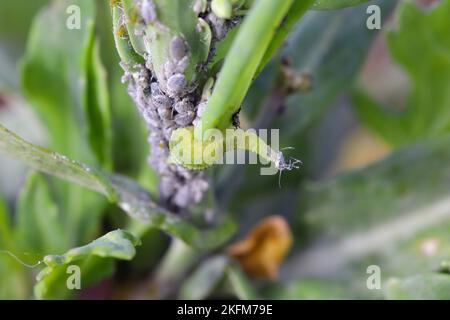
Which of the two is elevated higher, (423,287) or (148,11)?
(148,11)

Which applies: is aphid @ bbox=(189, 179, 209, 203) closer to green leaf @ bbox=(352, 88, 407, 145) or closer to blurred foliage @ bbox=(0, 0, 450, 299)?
blurred foliage @ bbox=(0, 0, 450, 299)

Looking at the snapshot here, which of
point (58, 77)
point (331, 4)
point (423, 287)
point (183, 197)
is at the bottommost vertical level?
point (423, 287)

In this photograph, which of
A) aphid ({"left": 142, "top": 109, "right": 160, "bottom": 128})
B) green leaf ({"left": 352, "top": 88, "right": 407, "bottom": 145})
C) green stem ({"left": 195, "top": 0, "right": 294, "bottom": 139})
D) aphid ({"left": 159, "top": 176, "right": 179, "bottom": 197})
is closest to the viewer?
green stem ({"left": 195, "top": 0, "right": 294, "bottom": 139})

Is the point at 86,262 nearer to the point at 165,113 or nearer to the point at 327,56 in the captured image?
the point at 165,113

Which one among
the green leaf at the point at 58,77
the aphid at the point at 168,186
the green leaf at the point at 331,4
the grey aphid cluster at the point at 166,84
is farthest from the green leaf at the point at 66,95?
the green leaf at the point at 331,4

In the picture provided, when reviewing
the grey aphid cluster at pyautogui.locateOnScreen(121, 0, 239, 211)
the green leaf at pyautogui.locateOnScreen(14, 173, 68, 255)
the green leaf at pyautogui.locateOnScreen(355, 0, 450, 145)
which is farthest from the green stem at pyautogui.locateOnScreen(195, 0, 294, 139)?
the green leaf at pyautogui.locateOnScreen(355, 0, 450, 145)

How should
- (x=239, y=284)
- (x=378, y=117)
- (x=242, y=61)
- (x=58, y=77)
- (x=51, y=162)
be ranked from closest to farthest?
(x=242, y=61), (x=51, y=162), (x=239, y=284), (x=58, y=77), (x=378, y=117)

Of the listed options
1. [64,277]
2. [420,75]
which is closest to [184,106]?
[64,277]

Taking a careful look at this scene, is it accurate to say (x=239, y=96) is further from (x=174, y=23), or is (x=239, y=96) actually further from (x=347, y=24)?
(x=347, y=24)
